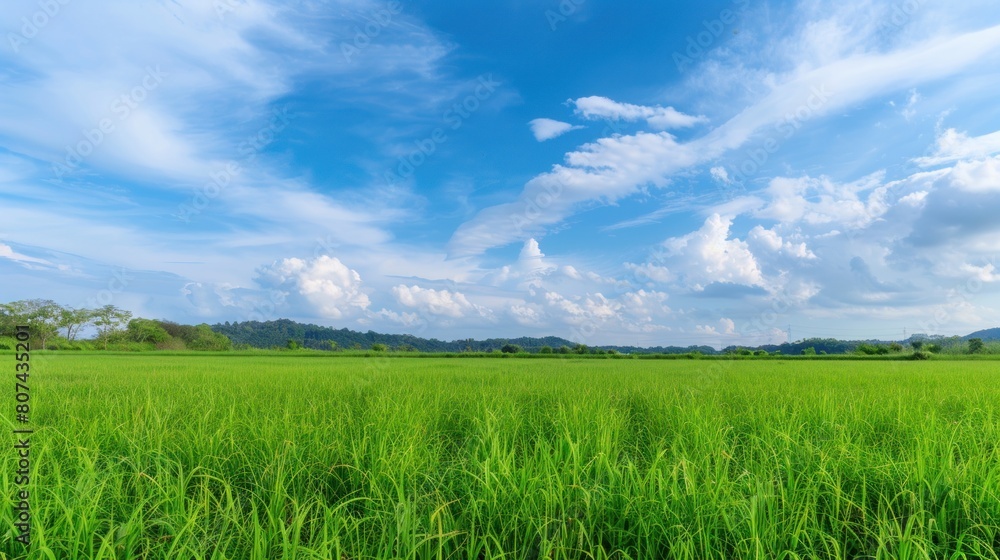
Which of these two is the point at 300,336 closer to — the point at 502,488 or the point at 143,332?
the point at 143,332

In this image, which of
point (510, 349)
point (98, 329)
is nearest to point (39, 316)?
point (98, 329)

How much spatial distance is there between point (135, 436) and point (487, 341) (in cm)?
5410

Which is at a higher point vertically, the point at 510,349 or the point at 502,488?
the point at 502,488

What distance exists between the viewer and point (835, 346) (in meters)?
65.3

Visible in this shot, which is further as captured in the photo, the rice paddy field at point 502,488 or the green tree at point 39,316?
the green tree at point 39,316

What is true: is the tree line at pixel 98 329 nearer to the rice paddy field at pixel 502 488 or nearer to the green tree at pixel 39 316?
the green tree at pixel 39 316

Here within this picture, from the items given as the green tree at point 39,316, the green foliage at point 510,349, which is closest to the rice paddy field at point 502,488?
the green foliage at point 510,349

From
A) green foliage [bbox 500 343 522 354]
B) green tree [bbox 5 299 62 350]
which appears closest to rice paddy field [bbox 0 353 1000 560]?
green foliage [bbox 500 343 522 354]

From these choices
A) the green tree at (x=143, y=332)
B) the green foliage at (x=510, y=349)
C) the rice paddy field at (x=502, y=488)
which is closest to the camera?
the rice paddy field at (x=502, y=488)

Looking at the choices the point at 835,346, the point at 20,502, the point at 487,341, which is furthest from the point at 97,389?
the point at 835,346

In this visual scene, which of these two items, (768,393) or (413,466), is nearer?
(413,466)

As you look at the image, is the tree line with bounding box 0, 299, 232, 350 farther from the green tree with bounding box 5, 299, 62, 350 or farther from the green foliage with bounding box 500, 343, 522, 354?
the green foliage with bounding box 500, 343, 522, 354

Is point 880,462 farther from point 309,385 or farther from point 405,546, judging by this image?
point 309,385

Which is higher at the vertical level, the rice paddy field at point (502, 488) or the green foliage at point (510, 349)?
the rice paddy field at point (502, 488)
